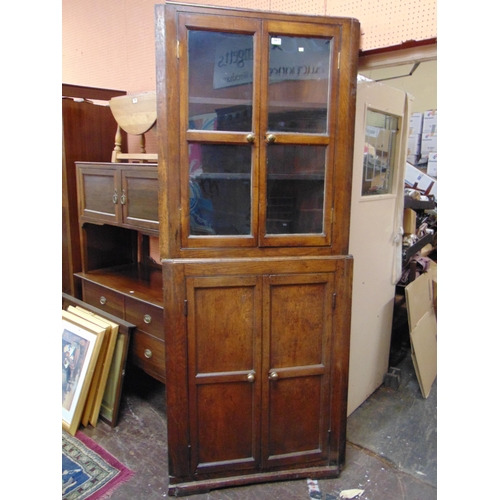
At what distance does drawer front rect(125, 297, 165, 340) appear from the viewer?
2246mm

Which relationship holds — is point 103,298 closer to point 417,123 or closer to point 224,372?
point 224,372

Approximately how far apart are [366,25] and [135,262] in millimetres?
2028

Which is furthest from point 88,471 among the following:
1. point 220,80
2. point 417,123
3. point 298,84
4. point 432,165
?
point 417,123

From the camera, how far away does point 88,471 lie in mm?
1995

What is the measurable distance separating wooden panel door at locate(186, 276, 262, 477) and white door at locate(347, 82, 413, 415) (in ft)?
2.41

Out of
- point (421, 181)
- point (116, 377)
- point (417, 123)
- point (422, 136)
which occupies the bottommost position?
point (116, 377)

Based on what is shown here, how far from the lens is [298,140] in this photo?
1643mm

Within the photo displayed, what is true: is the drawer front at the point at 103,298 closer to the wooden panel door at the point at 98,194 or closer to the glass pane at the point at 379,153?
the wooden panel door at the point at 98,194

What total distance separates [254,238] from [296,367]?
0.59 metres

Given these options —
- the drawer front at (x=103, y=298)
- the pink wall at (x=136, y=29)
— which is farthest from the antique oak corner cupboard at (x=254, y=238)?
the drawer front at (x=103, y=298)

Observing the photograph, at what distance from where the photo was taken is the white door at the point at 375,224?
6.93 feet

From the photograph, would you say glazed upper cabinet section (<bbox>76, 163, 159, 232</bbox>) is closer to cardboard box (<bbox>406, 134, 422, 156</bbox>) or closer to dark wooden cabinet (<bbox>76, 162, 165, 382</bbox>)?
dark wooden cabinet (<bbox>76, 162, 165, 382</bbox>)

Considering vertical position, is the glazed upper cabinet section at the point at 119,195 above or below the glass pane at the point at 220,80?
below
